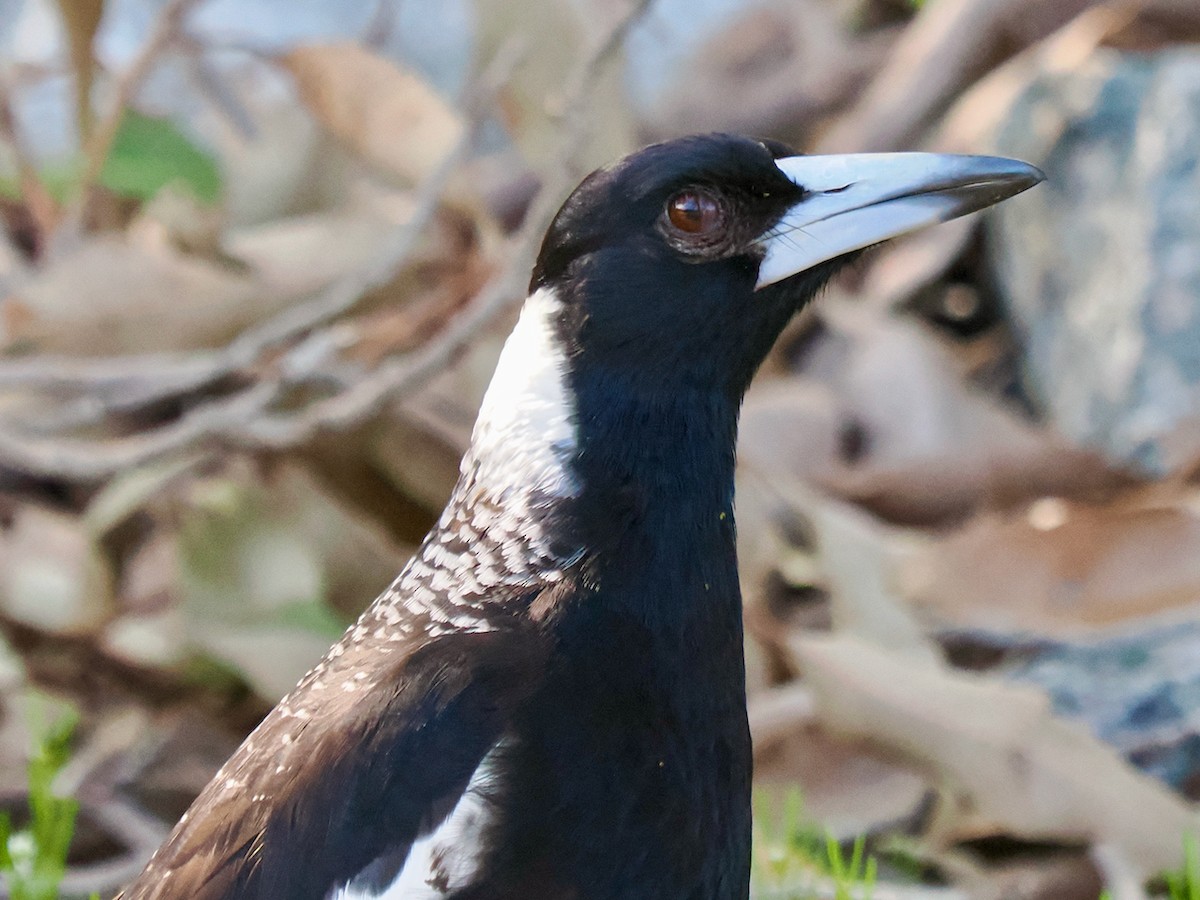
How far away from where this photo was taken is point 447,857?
0.91 m

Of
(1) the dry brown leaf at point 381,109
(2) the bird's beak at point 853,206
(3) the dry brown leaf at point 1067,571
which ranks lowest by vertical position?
(2) the bird's beak at point 853,206

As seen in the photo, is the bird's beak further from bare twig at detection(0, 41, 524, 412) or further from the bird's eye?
bare twig at detection(0, 41, 524, 412)

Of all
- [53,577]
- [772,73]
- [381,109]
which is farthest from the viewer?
[772,73]

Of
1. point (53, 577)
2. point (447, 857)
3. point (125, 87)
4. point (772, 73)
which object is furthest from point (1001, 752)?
point (772, 73)

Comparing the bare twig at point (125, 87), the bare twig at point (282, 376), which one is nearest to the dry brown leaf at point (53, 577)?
the bare twig at point (282, 376)

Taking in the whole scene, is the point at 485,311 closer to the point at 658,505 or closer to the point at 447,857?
the point at 658,505

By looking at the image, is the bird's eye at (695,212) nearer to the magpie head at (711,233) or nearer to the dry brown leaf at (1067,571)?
the magpie head at (711,233)

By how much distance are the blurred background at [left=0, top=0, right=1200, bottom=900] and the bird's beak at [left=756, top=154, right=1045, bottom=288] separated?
20.1 inches

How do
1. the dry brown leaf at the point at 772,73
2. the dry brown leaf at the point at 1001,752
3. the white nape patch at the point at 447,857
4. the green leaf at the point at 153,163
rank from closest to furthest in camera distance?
the white nape patch at the point at 447,857, the dry brown leaf at the point at 1001,752, the green leaf at the point at 153,163, the dry brown leaf at the point at 772,73

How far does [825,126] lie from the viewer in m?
2.58

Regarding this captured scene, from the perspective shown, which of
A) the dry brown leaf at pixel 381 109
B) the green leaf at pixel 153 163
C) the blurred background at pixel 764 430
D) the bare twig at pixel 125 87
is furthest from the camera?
the green leaf at pixel 153 163

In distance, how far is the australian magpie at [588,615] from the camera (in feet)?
3.02

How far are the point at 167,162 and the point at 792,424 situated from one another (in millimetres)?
1075

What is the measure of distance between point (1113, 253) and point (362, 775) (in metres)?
1.51
